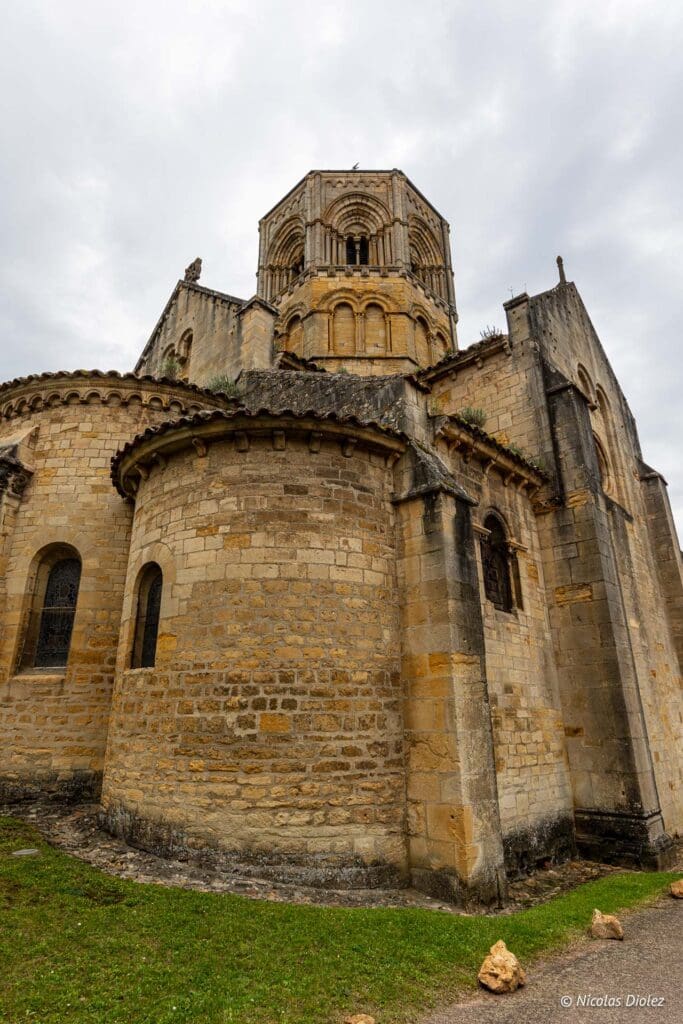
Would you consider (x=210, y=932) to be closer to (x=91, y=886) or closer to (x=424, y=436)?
(x=91, y=886)

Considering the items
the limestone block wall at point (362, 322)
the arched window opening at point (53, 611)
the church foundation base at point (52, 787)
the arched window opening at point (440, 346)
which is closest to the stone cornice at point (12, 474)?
the arched window opening at point (53, 611)

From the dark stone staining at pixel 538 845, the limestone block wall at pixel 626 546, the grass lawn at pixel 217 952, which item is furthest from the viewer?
the limestone block wall at pixel 626 546

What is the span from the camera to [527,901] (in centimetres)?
674

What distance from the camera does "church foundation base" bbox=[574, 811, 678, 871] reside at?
8.29 meters

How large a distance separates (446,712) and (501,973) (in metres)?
2.51

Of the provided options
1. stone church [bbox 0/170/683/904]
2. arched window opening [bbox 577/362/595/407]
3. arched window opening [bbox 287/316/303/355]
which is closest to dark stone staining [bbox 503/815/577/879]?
stone church [bbox 0/170/683/904]

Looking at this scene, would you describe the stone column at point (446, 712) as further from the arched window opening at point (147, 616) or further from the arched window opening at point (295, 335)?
the arched window opening at point (295, 335)

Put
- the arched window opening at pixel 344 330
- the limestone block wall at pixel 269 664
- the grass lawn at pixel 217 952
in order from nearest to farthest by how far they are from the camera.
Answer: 1. the grass lawn at pixel 217 952
2. the limestone block wall at pixel 269 664
3. the arched window opening at pixel 344 330

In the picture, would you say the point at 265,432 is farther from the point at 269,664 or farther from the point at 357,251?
the point at 357,251

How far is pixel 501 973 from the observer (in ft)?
14.3

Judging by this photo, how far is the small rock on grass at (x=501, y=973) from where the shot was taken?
4.32m

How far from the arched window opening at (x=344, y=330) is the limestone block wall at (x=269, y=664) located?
508 inches

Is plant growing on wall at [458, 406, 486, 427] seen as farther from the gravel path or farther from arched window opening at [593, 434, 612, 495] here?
the gravel path

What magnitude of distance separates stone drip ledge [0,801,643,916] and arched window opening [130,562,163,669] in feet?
7.29
